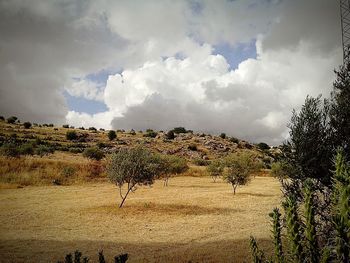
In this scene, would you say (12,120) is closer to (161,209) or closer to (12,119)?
(12,119)

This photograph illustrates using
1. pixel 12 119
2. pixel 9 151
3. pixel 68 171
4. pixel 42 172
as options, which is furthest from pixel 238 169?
pixel 12 119

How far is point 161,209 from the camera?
36.5 metres

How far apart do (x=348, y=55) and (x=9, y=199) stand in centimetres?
4153

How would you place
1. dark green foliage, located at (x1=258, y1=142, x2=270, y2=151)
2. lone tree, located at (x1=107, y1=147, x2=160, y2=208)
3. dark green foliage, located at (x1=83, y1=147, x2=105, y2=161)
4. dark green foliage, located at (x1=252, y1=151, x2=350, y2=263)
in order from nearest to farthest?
dark green foliage, located at (x1=252, y1=151, x2=350, y2=263), lone tree, located at (x1=107, y1=147, x2=160, y2=208), dark green foliage, located at (x1=83, y1=147, x2=105, y2=161), dark green foliage, located at (x1=258, y1=142, x2=270, y2=151)

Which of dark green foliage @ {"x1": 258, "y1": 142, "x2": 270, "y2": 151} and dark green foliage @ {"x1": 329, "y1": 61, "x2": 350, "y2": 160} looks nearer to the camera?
dark green foliage @ {"x1": 329, "y1": 61, "x2": 350, "y2": 160}

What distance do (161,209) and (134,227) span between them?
8150 millimetres

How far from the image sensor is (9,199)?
1681 inches

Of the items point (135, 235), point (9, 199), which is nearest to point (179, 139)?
point (9, 199)

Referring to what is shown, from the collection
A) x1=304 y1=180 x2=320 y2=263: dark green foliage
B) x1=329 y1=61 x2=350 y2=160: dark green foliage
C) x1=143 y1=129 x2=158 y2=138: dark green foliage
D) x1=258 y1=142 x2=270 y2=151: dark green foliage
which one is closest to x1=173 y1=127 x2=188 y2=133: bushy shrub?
x1=143 y1=129 x2=158 y2=138: dark green foliage

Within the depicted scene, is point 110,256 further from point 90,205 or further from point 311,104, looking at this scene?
point 90,205

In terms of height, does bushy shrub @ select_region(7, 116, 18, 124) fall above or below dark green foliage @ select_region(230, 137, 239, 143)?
above

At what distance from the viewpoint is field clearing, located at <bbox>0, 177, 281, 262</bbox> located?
2048 cm

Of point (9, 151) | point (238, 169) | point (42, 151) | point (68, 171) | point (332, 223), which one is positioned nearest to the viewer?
point (332, 223)

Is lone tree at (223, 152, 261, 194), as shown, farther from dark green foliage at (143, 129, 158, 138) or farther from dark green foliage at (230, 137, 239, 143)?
dark green foliage at (230, 137, 239, 143)
